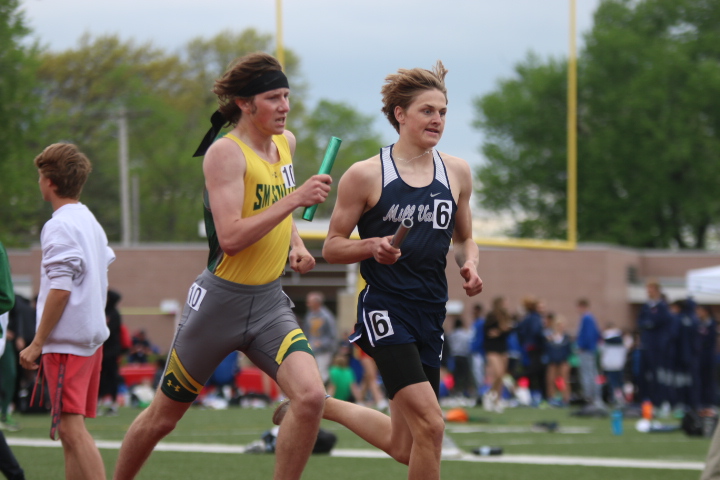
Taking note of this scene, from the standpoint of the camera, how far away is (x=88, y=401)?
553cm

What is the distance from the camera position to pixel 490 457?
933 centimetres

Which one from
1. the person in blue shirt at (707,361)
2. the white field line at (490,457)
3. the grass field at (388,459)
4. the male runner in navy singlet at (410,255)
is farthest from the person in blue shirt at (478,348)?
the male runner in navy singlet at (410,255)

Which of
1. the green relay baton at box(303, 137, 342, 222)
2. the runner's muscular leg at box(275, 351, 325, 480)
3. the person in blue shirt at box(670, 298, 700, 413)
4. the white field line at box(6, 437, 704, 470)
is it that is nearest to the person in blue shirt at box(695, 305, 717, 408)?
the person in blue shirt at box(670, 298, 700, 413)

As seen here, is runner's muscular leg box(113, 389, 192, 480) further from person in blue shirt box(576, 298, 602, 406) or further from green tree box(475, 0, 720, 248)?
green tree box(475, 0, 720, 248)

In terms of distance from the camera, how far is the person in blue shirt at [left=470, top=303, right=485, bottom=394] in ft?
64.3

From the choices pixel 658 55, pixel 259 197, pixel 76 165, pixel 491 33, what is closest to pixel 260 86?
pixel 259 197

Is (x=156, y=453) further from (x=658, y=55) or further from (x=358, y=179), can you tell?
(x=658, y=55)

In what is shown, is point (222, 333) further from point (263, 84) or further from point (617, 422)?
point (617, 422)

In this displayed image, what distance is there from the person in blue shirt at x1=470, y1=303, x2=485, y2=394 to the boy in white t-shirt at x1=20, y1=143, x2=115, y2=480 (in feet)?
44.5

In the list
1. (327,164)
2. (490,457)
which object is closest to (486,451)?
(490,457)

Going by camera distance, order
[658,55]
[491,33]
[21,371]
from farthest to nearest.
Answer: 1. [658,55]
2. [491,33]
3. [21,371]

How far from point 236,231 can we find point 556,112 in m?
43.7

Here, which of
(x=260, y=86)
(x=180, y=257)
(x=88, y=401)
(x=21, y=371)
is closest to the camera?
(x=260, y=86)

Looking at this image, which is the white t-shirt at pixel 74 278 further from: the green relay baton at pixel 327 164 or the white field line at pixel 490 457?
the white field line at pixel 490 457
